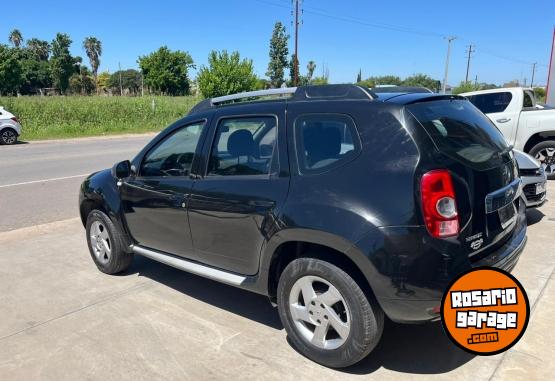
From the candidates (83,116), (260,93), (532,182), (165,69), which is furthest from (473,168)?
(165,69)

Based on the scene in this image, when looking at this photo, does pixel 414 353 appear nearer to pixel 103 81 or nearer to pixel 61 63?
pixel 61 63

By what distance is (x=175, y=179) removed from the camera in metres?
3.85

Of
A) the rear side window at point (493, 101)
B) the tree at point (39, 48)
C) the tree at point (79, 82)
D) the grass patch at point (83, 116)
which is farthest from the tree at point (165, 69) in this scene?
the rear side window at point (493, 101)

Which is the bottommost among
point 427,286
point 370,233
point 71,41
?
point 427,286

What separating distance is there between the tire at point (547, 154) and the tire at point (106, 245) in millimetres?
7741

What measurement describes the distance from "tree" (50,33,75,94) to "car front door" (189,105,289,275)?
87759 mm

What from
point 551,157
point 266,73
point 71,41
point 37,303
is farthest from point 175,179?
point 71,41

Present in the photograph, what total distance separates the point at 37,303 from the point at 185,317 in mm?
1401

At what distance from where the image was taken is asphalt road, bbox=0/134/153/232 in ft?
24.1

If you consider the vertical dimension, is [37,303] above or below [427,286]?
below

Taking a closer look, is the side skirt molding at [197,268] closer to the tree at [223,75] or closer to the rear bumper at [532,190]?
the rear bumper at [532,190]

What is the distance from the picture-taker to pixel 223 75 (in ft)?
151

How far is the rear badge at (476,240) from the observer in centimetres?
265

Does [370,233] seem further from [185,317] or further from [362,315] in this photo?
[185,317]
